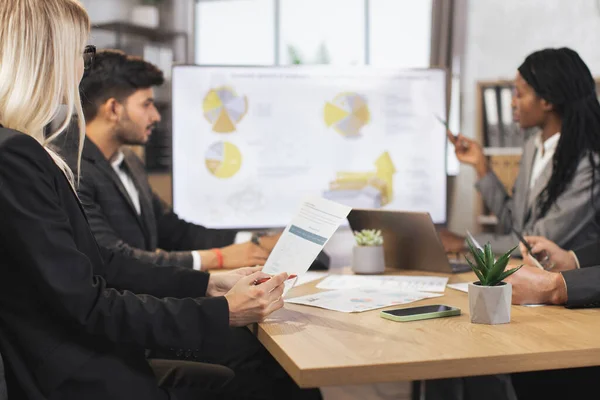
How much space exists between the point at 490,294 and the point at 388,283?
0.50 m

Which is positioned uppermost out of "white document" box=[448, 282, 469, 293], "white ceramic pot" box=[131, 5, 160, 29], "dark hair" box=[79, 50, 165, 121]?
"white ceramic pot" box=[131, 5, 160, 29]

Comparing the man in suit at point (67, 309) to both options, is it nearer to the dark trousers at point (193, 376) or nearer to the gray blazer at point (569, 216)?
the dark trousers at point (193, 376)

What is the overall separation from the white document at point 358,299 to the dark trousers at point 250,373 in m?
0.24

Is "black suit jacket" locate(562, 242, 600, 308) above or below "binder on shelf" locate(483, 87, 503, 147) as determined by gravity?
below

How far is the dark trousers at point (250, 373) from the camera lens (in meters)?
1.81

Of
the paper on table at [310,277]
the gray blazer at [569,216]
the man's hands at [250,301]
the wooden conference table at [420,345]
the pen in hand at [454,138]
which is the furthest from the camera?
the pen in hand at [454,138]

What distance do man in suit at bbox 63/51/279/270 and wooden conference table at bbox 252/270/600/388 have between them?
2.65 feet

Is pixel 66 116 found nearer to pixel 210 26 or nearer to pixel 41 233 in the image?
pixel 41 233

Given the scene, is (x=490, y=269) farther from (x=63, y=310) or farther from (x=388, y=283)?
(x=63, y=310)

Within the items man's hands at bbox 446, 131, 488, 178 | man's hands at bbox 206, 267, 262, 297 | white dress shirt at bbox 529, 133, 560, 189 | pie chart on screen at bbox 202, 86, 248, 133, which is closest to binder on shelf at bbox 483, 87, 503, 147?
man's hands at bbox 446, 131, 488, 178

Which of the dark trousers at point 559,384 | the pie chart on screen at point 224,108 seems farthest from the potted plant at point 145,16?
the dark trousers at point 559,384

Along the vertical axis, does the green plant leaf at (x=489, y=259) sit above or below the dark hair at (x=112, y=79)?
below

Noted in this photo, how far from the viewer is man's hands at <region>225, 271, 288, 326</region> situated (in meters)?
1.31

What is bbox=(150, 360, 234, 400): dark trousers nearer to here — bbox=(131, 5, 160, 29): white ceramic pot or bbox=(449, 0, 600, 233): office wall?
bbox=(449, 0, 600, 233): office wall
